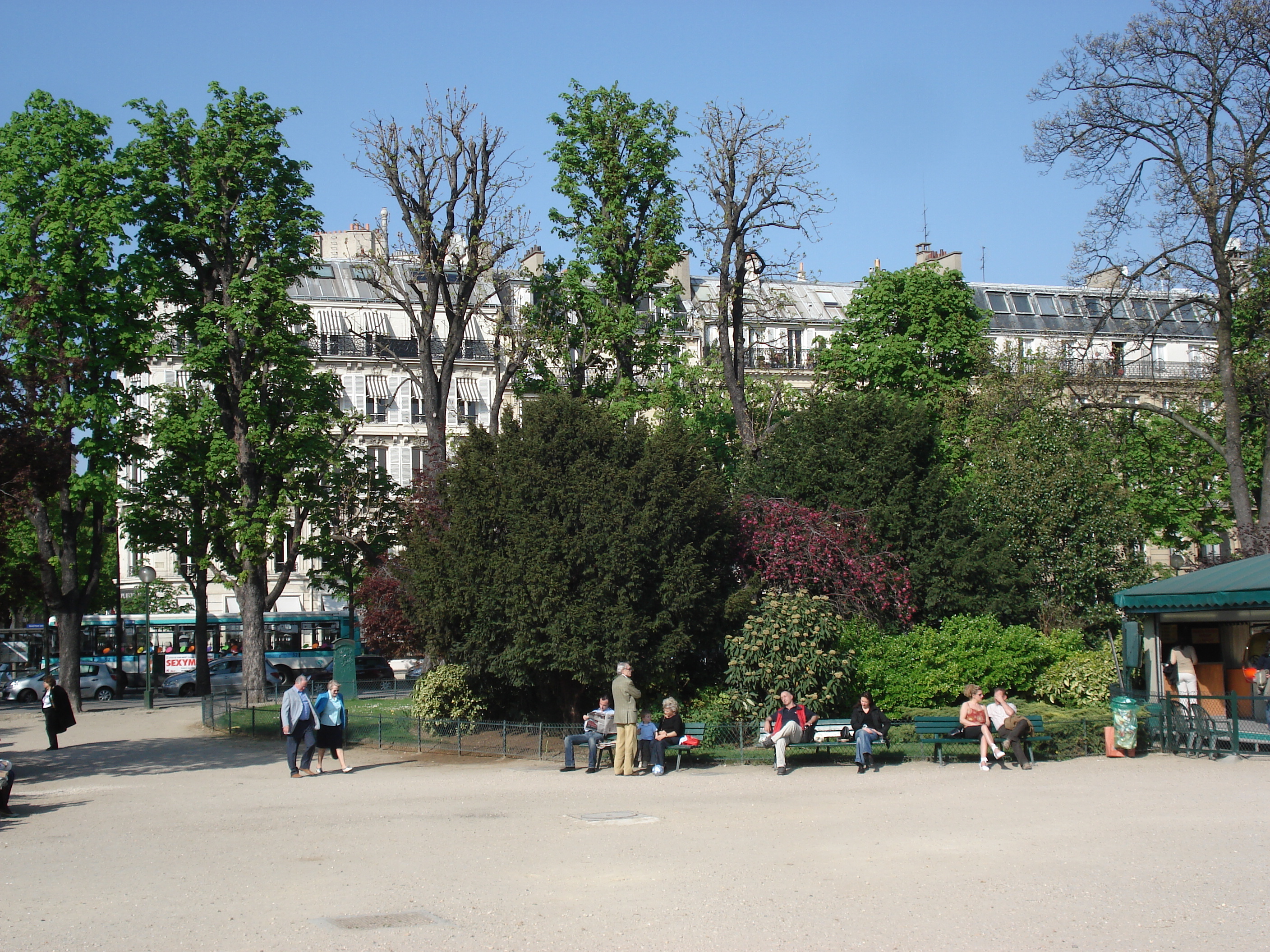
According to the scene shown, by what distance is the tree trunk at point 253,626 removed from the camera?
Result: 30.4 metres

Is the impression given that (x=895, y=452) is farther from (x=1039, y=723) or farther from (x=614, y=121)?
(x=614, y=121)

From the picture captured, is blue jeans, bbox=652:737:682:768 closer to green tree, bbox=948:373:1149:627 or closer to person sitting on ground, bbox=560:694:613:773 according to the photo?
person sitting on ground, bbox=560:694:613:773

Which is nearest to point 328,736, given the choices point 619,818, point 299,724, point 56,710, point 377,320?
point 299,724

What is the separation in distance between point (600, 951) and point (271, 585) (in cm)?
5479

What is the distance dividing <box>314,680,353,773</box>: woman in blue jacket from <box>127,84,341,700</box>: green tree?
514 inches

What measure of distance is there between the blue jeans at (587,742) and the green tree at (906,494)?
26.9 ft

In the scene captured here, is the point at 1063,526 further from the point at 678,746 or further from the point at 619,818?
the point at 619,818

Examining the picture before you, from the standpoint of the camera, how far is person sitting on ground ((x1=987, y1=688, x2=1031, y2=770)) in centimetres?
1709

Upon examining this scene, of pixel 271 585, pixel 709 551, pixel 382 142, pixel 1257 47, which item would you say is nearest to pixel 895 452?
pixel 709 551

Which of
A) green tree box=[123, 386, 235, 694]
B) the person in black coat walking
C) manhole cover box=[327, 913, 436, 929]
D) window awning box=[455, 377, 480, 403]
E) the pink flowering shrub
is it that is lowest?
manhole cover box=[327, 913, 436, 929]

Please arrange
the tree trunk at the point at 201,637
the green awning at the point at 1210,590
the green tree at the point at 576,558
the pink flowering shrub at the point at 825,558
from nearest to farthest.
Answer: the green tree at the point at 576,558
the green awning at the point at 1210,590
the pink flowering shrub at the point at 825,558
the tree trunk at the point at 201,637

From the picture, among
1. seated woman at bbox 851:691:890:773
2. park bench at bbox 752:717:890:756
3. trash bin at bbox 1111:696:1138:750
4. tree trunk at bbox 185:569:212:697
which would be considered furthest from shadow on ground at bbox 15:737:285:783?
tree trunk at bbox 185:569:212:697

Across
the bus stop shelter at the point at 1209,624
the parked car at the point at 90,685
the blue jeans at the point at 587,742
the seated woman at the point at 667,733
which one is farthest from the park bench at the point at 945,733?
the parked car at the point at 90,685

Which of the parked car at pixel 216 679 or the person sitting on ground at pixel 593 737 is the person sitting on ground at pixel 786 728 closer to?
the person sitting on ground at pixel 593 737
